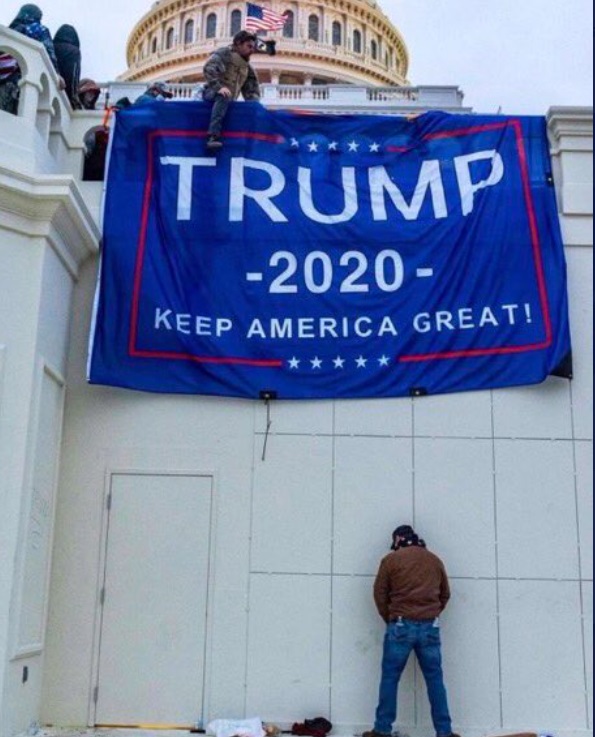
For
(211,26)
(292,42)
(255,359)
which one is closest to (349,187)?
(255,359)

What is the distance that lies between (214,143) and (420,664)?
5.22 m

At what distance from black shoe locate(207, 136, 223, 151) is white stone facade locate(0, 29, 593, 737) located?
1357 mm

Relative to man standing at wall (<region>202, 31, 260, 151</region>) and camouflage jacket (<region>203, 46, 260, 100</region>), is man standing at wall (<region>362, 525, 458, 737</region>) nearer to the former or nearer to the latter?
man standing at wall (<region>202, 31, 260, 151</region>)

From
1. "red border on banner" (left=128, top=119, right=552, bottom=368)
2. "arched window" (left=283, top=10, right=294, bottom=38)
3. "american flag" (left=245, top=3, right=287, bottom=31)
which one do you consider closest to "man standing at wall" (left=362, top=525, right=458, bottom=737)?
"red border on banner" (left=128, top=119, right=552, bottom=368)

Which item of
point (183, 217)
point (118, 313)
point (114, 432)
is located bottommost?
point (114, 432)

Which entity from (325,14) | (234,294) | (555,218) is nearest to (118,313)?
(234,294)

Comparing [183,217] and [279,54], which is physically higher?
[279,54]

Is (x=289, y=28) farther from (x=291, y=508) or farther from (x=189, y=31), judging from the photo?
(x=291, y=508)

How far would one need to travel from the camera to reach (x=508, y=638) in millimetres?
7953

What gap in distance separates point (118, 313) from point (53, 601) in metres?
2.66

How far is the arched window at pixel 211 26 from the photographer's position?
69375 mm

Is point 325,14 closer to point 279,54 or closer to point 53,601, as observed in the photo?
point 279,54

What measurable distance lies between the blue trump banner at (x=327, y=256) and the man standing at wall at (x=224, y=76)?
0.14 metres

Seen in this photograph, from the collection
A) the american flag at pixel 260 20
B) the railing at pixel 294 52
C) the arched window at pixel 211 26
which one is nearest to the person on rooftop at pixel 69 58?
the american flag at pixel 260 20
